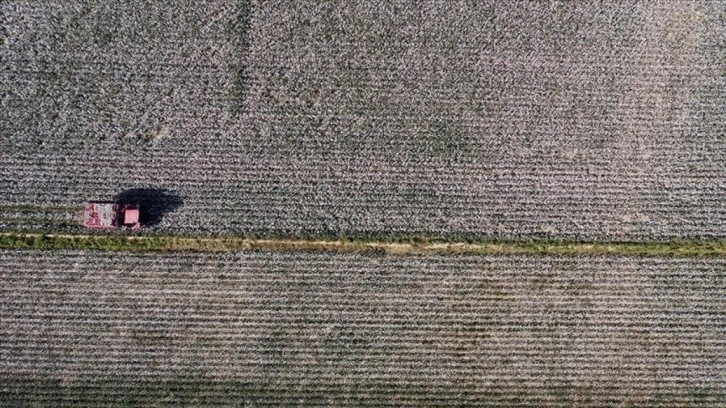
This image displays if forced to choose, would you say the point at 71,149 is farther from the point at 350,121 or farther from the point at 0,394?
the point at 350,121

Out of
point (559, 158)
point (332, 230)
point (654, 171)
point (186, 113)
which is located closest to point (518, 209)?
point (559, 158)

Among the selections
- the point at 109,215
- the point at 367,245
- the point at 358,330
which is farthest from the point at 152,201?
the point at 358,330

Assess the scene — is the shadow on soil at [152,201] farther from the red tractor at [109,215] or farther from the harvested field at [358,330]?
the harvested field at [358,330]

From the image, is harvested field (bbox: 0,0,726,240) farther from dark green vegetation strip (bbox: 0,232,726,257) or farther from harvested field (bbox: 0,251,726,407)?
harvested field (bbox: 0,251,726,407)

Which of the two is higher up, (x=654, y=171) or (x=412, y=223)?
(x=654, y=171)

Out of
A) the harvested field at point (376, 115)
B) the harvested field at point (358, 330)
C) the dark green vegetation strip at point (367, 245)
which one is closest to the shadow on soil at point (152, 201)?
the harvested field at point (376, 115)

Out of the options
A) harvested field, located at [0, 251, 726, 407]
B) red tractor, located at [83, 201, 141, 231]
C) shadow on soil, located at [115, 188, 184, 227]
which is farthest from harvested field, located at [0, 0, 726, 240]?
harvested field, located at [0, 251, 726, 407]
